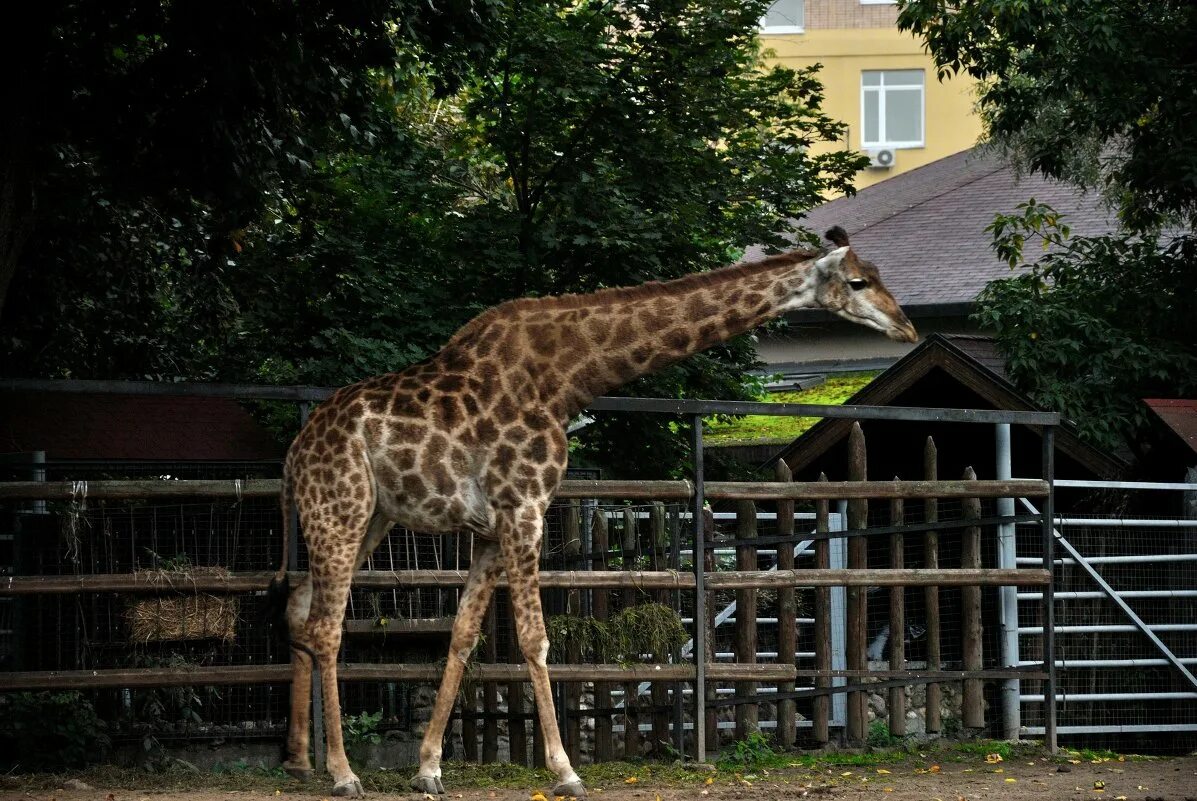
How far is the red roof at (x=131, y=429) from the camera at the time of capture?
12.6 meters

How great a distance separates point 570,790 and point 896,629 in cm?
346

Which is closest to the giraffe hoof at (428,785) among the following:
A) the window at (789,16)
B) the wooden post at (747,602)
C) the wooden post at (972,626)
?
the wooden post at (747,602)

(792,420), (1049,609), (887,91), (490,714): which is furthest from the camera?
(887,91)

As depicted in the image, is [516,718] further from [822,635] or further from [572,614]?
[822,635]

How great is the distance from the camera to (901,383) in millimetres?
14250

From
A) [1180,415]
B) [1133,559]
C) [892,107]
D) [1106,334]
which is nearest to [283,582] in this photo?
[1133,559]

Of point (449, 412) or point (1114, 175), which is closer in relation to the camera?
point (449, 412)

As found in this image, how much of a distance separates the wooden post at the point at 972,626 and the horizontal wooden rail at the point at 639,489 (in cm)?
36

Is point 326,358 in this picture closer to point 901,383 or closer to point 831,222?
point 901,383

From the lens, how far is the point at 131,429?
43.3 feet

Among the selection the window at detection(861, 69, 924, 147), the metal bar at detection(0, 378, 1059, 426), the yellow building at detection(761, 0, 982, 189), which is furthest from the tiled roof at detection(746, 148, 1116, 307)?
the metal bar at detection(0, 378, 1059, 426)

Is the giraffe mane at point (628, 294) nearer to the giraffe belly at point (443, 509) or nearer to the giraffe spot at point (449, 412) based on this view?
the giraffe spot at point (449, 412)

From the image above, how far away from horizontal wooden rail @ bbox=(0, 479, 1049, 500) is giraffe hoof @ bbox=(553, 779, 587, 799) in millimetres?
1705

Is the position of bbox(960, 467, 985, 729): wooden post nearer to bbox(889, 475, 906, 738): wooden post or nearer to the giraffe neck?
bbox(889, 475, 906, 738): wooden post
